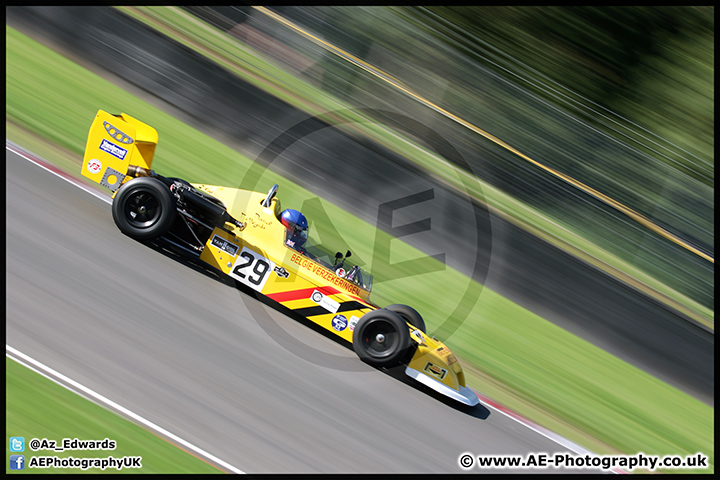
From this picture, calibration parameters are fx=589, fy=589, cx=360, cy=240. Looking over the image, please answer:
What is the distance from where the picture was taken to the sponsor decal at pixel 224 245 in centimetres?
723

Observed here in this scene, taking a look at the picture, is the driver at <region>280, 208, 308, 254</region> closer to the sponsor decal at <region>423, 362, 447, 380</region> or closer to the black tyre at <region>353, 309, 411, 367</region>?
the black tyre at <region>353, 309, 411, 367</region>

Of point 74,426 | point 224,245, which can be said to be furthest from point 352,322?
point 74,426

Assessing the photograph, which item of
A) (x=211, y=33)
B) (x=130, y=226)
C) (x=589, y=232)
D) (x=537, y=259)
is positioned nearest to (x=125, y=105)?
(x=211, y=33)

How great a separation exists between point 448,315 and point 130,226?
489cm

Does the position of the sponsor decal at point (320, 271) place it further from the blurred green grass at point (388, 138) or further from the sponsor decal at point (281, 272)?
the blurred green grass at point (388, 138)

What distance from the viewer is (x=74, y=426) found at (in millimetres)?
5301

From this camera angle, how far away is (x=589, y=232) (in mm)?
11102

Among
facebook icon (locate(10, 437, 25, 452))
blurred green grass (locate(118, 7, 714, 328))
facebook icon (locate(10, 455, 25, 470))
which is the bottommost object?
facebook icon (locate(10, 455, 25, 470))

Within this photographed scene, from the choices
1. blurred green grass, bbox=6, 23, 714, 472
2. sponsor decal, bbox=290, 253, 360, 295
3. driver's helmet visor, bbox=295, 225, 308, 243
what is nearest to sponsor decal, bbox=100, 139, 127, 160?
blurred green grass, bbox=6, 23, 714, 472

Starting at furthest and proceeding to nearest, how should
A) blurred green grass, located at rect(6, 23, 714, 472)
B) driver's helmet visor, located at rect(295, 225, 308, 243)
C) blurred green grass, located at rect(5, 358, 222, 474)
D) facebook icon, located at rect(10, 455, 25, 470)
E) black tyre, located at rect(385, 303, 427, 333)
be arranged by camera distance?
blurred green grass, located at rect(6, 23, 714, 472)
black tyre, located at rect(385, 303, 427, 333)
driver's helmet visor, located at rect(295, 225, 308, 243)
blurred green grass, located at rect(5, 358, 222, 474)
facebook icon, located at rect(10, 455, 25, 470)

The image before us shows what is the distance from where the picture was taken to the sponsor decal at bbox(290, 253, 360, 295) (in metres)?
7.26

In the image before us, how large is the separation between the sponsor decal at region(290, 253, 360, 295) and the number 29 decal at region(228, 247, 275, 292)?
1.00 feet

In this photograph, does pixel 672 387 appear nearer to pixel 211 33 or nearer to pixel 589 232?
pixel 589 232

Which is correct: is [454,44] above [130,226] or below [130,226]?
above
